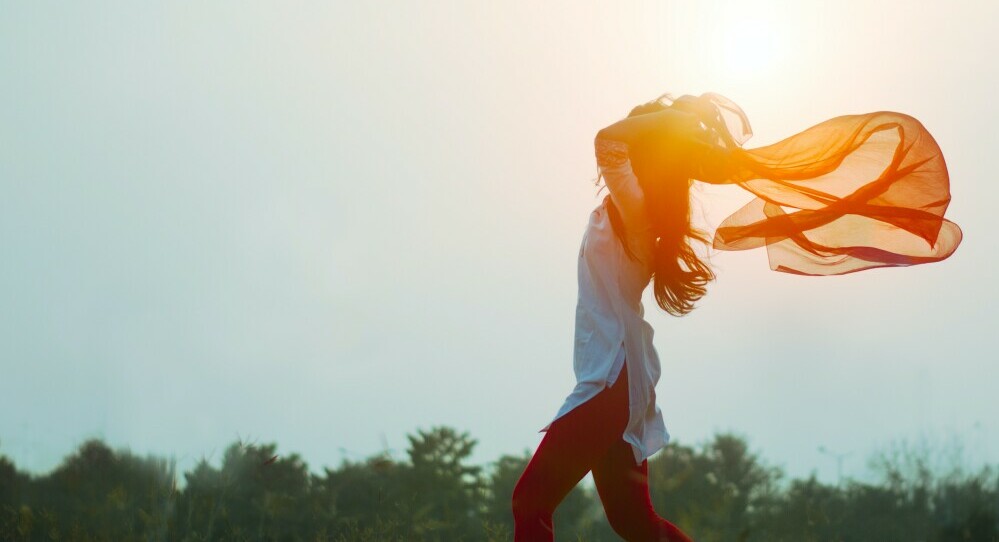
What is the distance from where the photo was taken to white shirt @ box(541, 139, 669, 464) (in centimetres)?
418

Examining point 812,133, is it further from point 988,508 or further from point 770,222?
point 988,508

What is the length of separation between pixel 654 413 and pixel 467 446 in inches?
173

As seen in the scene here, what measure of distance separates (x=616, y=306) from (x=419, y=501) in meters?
3.22

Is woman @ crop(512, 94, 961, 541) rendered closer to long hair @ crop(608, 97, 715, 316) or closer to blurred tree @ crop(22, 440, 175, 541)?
long hair @ crop(608, 97, 715, 316)

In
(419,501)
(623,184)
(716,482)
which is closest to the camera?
(623,184)

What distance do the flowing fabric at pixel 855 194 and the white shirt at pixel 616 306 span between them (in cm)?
63

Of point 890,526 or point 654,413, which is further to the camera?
point 890,526

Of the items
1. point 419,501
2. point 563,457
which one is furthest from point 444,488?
point 563,457

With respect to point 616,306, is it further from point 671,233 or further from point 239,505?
point 239,505

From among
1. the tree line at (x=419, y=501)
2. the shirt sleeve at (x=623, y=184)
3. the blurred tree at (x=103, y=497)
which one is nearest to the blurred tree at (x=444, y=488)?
the tree line at (x=419, y=501)

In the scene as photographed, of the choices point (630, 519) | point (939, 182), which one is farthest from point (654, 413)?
point (939, 182)

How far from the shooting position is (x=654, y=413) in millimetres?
4359

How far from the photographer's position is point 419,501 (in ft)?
23.1

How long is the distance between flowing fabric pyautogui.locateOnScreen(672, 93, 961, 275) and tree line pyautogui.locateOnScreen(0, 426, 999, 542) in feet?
7.30
